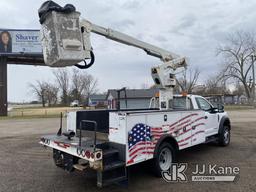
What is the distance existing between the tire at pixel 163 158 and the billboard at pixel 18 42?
Answer: 1156 inches

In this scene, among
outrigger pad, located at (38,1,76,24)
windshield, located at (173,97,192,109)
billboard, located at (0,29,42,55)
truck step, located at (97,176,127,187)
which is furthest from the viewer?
billboard, located at (0,29,42,55)

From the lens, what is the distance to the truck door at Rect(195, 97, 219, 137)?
8.01 m

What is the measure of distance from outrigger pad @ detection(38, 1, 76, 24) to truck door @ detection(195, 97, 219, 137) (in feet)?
15.5


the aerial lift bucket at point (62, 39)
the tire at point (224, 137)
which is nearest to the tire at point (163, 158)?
the aerial lift bucket at point (62, 39)

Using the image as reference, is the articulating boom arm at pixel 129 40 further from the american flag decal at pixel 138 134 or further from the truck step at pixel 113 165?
the truck step at pixel 113 165

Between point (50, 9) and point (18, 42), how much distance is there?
29.9 meters

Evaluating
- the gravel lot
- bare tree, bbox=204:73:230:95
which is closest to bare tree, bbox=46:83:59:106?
bare tree, bbox=204:73:230:95

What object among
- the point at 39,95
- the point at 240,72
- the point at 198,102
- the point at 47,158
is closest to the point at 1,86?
the point at 47,158

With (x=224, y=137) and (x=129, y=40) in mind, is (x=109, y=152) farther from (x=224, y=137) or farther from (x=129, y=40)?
(x=224, y=137)

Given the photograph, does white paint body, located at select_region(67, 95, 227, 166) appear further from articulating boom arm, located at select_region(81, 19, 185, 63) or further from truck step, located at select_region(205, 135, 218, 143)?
articulating boom arm, located at select_region(81, 19, 185, 63)

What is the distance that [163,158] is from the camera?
608cm

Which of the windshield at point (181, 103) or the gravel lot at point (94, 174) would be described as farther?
the windshield at point (181, 103)

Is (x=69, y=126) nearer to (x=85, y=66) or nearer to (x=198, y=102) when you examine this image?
(x=85, y=66)

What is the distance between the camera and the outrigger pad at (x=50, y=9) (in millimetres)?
5066
